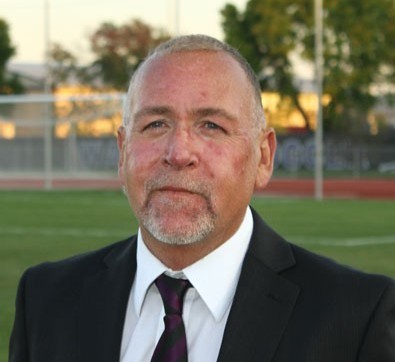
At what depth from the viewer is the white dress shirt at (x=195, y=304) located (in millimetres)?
2559

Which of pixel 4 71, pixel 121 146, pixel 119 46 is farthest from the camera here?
pixel 4 71

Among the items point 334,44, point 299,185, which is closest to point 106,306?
point 299,185

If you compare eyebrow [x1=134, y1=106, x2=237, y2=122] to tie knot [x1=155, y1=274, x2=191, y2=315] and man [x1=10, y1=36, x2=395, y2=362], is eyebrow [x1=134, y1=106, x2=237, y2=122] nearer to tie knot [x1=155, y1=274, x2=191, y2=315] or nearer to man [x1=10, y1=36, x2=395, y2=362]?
man [x1=10, y1=36, x2=395, y2=362]

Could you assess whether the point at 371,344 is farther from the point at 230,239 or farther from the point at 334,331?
the point at 230,239

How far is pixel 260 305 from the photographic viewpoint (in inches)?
101

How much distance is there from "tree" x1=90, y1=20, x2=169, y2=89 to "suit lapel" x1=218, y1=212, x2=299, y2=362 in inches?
2074

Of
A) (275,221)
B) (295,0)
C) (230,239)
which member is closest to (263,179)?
(230,239)

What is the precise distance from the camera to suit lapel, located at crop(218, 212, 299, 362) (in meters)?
2.49

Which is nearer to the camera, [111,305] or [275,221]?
[111,305]

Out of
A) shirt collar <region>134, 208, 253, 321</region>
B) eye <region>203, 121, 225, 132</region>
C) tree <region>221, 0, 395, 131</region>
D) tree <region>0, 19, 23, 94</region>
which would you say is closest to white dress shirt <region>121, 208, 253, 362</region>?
shirt collar <region>134, 208, 253, 321</region>

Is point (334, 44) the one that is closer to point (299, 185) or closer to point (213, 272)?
point (299, 185)

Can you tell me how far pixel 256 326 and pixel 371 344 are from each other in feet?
0.79

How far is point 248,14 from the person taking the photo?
50.2 metres

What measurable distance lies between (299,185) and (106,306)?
3703 cm
